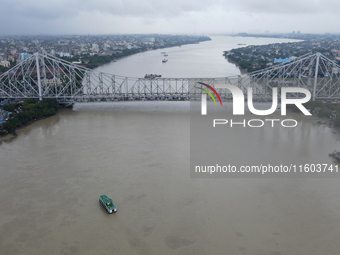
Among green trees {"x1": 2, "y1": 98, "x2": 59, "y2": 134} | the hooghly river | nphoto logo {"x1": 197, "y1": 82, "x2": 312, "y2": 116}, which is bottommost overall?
the hooghly river

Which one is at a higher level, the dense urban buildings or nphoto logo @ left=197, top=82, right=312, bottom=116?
the dense urban buildings

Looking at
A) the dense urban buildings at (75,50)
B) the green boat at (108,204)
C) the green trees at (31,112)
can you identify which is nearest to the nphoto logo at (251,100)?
the green boat at (108,204)

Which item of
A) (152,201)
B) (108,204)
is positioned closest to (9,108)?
(108,204)

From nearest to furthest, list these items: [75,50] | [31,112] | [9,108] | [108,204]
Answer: [108,204], [31,112], [9,108], [75,50]

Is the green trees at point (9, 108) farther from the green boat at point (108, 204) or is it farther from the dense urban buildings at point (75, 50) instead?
the green boat at point (108, 204)

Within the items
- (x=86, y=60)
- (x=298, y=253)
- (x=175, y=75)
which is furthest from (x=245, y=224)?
(x=86, y=60)

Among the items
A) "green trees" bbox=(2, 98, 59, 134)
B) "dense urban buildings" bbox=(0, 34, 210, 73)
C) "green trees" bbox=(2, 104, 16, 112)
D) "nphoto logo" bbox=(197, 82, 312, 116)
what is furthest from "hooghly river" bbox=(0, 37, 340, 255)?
"dense urban buildings" bbox=(0, 34, 210, 73)

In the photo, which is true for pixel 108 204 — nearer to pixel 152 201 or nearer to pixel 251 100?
pixel 152 201

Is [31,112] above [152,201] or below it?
above

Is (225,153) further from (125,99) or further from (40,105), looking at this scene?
(40,105)

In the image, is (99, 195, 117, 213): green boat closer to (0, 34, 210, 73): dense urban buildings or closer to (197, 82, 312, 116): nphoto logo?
(197, 82, 312, 116): nphoto logo

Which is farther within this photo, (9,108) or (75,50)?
(75,50)
